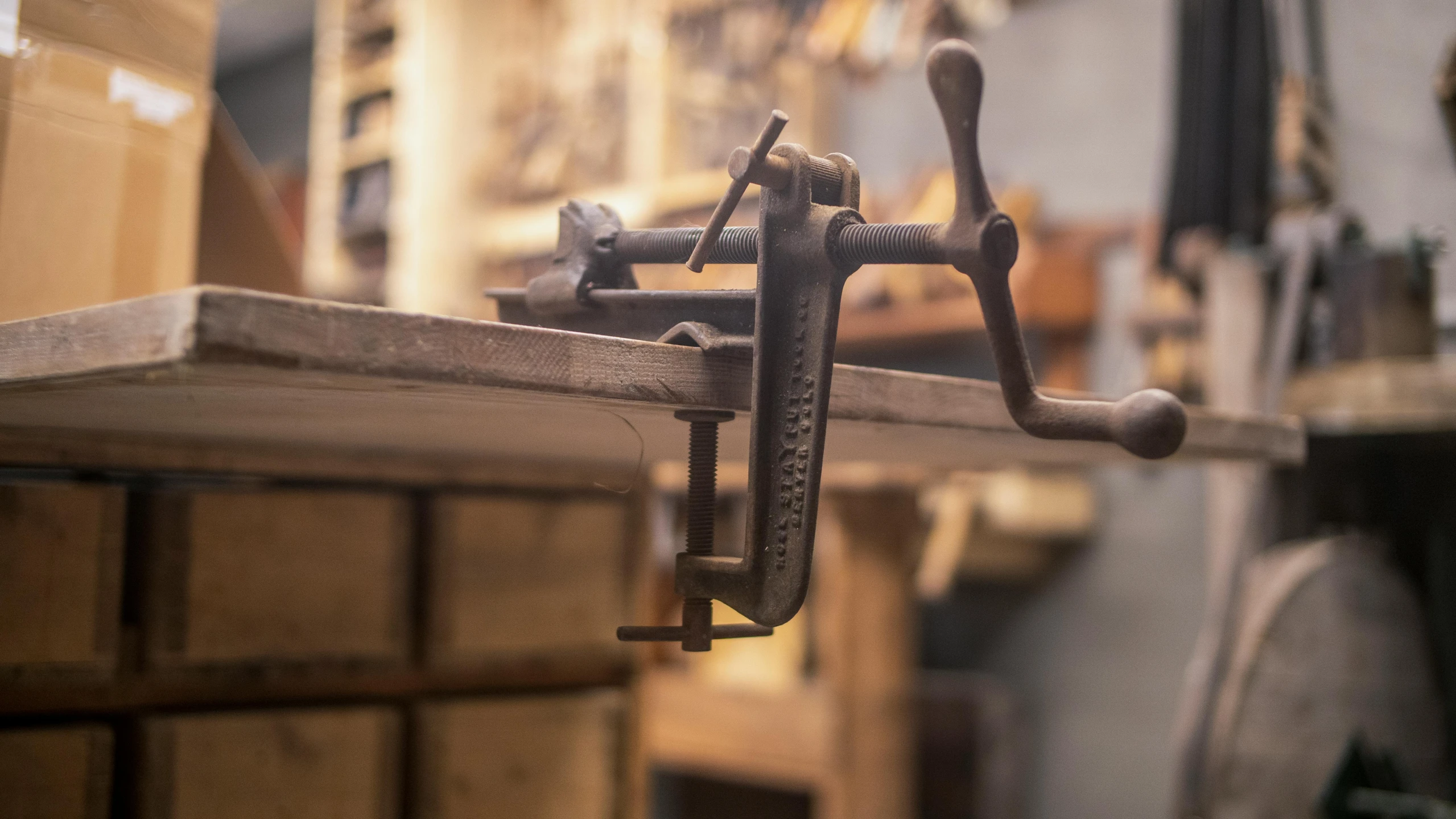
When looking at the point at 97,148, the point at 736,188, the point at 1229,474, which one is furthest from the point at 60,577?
the point at 1229,474

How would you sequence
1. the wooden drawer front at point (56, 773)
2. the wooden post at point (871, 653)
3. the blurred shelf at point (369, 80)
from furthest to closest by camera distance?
the blurred shelf at point (369, 80) → the wooden post at point (871, 653) → the wooden drawer front at point (56, 773)

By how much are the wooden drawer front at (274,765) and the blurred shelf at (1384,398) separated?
1378 mm

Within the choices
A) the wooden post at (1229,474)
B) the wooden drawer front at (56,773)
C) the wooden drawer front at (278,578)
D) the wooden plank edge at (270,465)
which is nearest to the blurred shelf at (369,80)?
the wooden post at (1229,474)

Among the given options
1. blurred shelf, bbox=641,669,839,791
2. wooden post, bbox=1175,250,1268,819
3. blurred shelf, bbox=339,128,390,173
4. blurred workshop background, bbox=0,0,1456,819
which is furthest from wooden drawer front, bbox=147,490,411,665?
blurred shelf, bbox=339,128,390,173

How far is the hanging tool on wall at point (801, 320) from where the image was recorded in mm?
623

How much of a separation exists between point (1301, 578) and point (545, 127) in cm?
416

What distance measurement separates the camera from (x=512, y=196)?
532cm

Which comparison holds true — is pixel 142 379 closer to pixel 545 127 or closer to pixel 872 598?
pixel 872 598

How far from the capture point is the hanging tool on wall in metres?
0.62

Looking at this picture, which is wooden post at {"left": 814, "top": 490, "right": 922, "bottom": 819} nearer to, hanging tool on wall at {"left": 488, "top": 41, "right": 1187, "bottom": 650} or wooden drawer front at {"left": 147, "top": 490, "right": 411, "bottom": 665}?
wooden drawer front at {"left": 147, "top": 490, "right": 411, "bottom": 665}

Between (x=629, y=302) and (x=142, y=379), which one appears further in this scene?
(x=629, y=302)

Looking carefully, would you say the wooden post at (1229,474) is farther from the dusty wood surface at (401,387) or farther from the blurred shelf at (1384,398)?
the dusty wood surface at (401,387)

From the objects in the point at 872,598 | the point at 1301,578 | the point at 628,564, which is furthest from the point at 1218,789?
the point at 872,598

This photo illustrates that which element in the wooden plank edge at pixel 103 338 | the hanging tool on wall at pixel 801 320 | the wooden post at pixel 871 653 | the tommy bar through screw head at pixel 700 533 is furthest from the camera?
the wooden post at pixel 871 653
